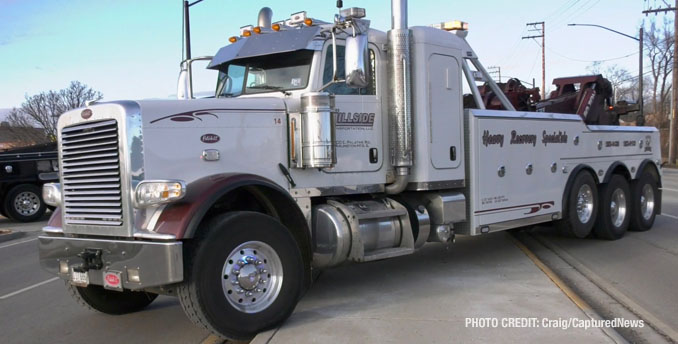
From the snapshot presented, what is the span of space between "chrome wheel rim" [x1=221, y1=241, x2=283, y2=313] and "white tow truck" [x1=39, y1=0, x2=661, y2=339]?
0.04 ft

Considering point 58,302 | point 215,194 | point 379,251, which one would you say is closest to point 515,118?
point 379,251

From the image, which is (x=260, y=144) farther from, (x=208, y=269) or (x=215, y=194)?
(x=208, y=269)

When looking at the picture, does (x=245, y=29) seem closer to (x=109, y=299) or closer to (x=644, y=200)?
(x=109, y=299)

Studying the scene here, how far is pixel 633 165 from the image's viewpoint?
10.4 m

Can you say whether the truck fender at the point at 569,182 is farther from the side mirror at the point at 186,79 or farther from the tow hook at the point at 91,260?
the tow hook at the point at 91,260

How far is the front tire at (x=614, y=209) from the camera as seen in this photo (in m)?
9.53

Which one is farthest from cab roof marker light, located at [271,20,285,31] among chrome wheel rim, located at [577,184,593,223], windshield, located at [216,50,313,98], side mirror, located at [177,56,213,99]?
chrome wheel rim, located at [577,184,593,223]

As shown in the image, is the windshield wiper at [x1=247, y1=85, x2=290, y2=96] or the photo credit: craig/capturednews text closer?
the photo credit: craig/capturednews text

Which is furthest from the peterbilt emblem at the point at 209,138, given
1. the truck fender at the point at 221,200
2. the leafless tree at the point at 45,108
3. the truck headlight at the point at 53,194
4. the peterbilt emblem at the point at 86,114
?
the leafless tree at the point at 45,108

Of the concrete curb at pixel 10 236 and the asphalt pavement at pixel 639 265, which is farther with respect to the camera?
the concrete curb at pixel 10 236

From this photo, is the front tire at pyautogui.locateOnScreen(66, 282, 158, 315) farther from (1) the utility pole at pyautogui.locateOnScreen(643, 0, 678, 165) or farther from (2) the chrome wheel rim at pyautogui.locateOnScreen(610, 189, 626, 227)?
(1) the utility pole at pyautogui.locateOnScreen(643, 0, 678, 165)

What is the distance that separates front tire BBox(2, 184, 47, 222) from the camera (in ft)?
49.1

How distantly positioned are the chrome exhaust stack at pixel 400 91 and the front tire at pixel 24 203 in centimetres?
1198

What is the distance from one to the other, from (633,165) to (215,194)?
8.51 metres
